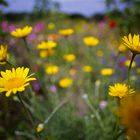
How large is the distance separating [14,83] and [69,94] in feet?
6.59

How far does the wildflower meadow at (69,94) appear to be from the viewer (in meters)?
1.17

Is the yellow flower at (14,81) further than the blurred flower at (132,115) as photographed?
Yes

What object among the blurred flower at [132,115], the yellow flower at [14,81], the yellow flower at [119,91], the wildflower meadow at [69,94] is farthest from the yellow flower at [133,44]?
the blurred flower at [132,115]

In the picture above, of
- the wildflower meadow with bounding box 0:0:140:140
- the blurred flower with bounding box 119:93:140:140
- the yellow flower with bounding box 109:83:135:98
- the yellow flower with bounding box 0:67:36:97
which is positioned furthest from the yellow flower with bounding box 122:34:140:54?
the blurred flower with bounding box 119:93:140:140

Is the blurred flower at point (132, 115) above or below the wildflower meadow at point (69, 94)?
above

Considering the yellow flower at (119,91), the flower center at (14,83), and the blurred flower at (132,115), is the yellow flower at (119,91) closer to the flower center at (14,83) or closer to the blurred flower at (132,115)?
the flower center at (14,83)

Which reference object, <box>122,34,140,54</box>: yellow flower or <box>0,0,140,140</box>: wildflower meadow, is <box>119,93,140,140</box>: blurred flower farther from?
<box>122,34,140,54</box>: yellow flower

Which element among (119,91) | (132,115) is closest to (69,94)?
(119,91)

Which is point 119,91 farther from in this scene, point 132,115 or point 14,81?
point 132,115

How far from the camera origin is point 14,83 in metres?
1.13

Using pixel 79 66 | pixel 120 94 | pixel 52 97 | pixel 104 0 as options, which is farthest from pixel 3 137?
pixel 104 0

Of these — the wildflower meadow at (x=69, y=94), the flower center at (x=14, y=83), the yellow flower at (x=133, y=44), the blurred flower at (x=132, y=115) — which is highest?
the yellow flower at (x=133, y=44)

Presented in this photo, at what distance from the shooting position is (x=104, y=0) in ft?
18.0

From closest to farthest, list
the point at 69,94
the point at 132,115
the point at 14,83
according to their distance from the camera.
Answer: the point at 132,115, the point at 14,83, the point at 69,94
